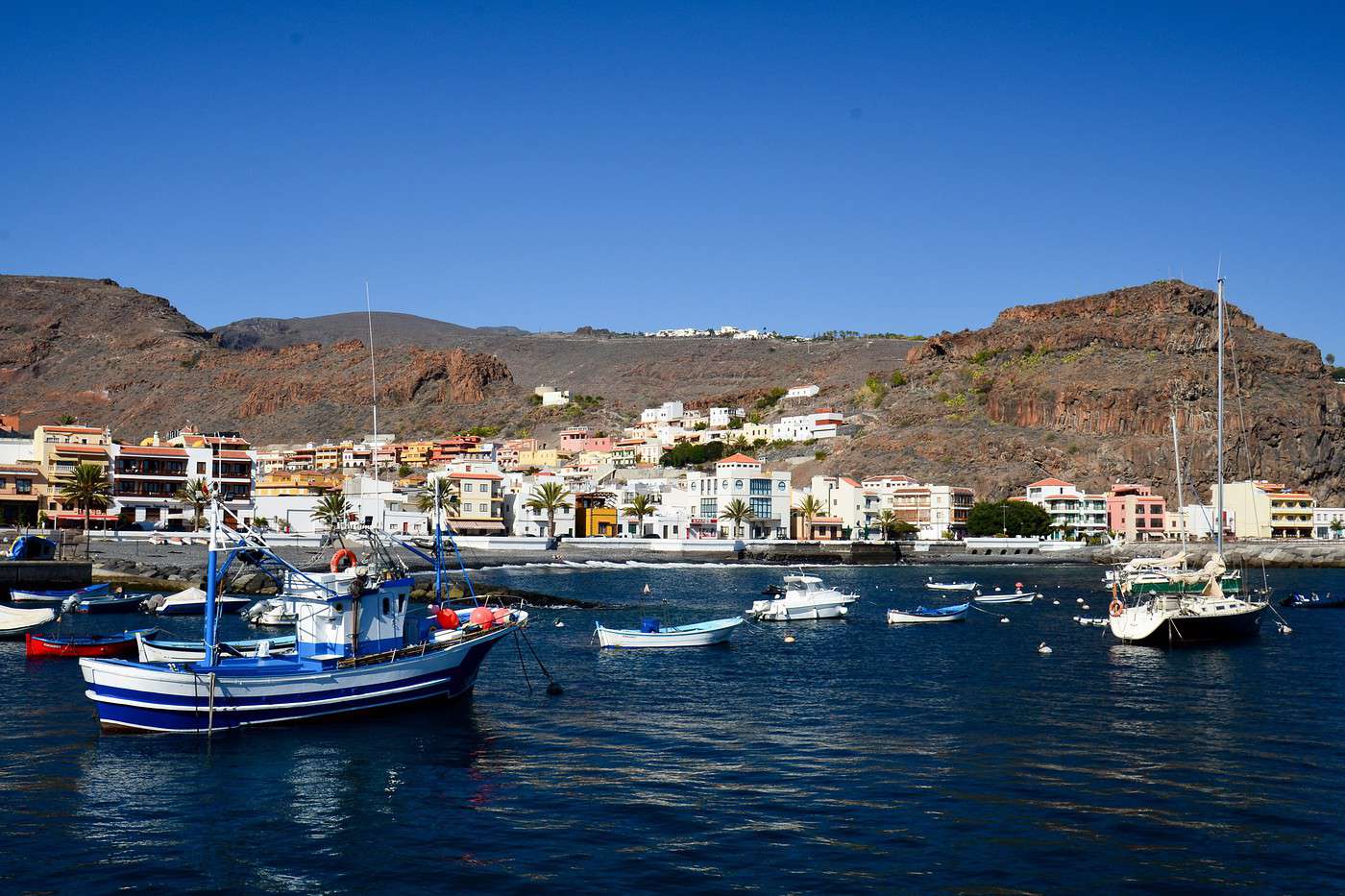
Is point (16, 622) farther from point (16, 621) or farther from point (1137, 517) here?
point (1137, 517)

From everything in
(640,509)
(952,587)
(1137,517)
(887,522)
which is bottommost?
(952,587)

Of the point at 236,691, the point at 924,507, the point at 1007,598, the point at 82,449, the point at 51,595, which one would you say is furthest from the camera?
the point at 924,507

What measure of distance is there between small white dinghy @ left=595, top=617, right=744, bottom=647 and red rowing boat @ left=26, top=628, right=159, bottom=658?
18.9 m

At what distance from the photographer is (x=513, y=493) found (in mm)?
149750

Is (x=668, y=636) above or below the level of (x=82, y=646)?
below

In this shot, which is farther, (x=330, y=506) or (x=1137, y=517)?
(x=1137, y=517)

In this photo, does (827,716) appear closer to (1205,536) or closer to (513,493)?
(513,493)

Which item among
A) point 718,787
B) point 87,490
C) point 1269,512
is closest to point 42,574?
point 87,490

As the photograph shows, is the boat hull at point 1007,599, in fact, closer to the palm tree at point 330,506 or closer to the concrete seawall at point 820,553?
the concrete seawall at point 820,553

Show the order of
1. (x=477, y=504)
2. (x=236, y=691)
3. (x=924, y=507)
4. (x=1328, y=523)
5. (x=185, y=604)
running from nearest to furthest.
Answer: (x=236, y=691), (x=185, y=604), (x=477, y=504), (x=1328, y=523), (x=924, y=507)

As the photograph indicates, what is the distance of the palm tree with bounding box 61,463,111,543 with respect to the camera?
10575cm

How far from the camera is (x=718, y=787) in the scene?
2794 centimetres

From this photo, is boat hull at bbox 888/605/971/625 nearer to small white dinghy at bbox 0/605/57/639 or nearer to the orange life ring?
the orange life ring

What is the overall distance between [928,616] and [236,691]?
4553cm
